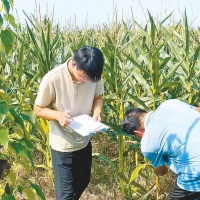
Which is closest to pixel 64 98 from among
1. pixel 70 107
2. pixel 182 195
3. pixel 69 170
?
pixel 70 107

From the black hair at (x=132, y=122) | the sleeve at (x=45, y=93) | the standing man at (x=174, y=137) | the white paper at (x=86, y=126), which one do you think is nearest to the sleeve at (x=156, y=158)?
the standing man at (x=174, y=137)

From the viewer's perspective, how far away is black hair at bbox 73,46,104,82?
79.7 inches

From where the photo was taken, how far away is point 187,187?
2127 mm

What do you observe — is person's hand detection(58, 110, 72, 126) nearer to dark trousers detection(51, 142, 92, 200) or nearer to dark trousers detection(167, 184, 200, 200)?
dark trousers detection(51, 142, 92, 200)

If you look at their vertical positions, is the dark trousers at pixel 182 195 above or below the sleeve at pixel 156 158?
below

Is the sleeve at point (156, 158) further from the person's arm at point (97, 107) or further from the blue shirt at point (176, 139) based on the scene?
the person's arm at point (97, 107)

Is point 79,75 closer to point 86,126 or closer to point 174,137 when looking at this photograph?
point 86,126

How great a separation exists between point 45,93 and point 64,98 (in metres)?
0.12

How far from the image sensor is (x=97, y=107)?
2.45 meters

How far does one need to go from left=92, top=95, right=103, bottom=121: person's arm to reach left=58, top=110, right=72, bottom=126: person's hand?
0.81 ft

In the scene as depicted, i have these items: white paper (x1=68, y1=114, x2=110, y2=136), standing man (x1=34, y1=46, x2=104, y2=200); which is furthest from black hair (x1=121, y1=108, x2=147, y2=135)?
standing man (x1=34, y1=46, x2=104, y2=200)

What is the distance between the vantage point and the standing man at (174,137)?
2.00 m

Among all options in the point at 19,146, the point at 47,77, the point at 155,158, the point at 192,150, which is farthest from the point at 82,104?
the point at 19,146

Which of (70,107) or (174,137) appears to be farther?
(70,107)
